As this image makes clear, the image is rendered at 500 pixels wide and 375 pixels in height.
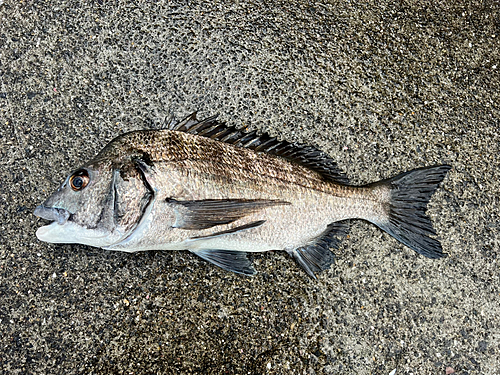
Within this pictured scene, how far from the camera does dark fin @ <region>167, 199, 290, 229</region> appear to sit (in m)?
1.74

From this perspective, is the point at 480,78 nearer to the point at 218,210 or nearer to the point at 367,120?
the point at 367,120

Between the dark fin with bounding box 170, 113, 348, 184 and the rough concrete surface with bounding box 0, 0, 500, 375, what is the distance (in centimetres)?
26

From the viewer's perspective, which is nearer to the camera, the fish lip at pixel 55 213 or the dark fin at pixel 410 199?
the fish lip at pixel 55 213

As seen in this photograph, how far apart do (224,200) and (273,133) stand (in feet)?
2.36

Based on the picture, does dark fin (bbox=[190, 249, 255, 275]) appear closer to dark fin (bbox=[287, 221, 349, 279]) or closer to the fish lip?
dark fin (bbox=[287, 221, 349, 279])

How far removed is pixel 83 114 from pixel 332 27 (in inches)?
67.8

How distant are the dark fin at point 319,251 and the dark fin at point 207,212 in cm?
47

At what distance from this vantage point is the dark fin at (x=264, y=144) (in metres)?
1.94

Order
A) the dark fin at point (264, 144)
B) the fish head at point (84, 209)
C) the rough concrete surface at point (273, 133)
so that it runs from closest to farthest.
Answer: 1. the fish head at point (84, 209)
2. the dark fin at point (264, 144)
3. the rough concrete surface at point (273, 133)

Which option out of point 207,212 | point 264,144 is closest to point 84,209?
point 207,212

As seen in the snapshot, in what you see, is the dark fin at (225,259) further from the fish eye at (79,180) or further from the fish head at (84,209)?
→ the fish eye at (79,180)

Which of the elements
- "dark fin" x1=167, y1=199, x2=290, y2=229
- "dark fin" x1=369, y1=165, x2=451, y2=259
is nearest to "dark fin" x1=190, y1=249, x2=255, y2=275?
"dark fin" x1=167, y1=199, x2=290, y2=229

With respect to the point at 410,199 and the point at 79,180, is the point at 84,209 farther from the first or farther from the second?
the point at 410,199

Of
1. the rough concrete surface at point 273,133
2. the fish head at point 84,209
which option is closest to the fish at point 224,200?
the fish head at point 84,209
